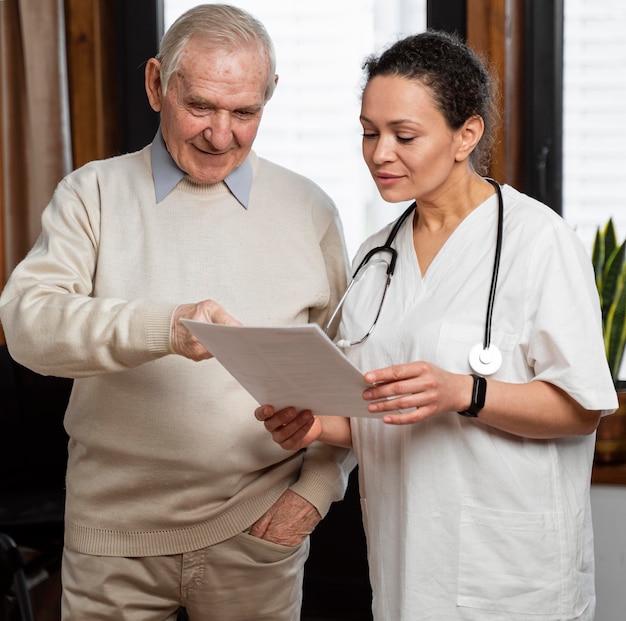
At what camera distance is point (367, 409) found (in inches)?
60.4

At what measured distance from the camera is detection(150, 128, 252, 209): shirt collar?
6.18 feet

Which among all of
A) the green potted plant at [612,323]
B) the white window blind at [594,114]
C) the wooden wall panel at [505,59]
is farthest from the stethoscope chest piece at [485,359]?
the white window blind at [594,114]

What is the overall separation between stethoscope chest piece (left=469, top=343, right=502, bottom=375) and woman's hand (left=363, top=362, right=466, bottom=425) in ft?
0.11

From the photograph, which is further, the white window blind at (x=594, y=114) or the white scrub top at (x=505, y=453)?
the white window blind at (x=594, y=114)

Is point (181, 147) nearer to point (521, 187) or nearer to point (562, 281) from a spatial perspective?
point (562, 281)

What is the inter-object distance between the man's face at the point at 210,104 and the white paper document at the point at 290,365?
51cm

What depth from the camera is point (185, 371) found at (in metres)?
1.86

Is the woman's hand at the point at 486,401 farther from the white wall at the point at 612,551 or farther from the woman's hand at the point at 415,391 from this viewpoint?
the white wall at the point at 612,551

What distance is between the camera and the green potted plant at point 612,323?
111 inches

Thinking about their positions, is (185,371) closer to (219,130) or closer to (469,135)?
(219,130)

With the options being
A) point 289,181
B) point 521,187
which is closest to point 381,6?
point 521,187

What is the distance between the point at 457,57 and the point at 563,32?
1664 mm

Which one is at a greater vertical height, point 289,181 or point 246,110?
point 246,110

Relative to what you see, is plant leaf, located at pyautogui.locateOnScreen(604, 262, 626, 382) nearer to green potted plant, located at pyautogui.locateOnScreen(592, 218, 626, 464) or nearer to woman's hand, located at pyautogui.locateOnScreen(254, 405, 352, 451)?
green potted plant, located at pyautogui.locateOnScreen(592, 218, 626, 464)
